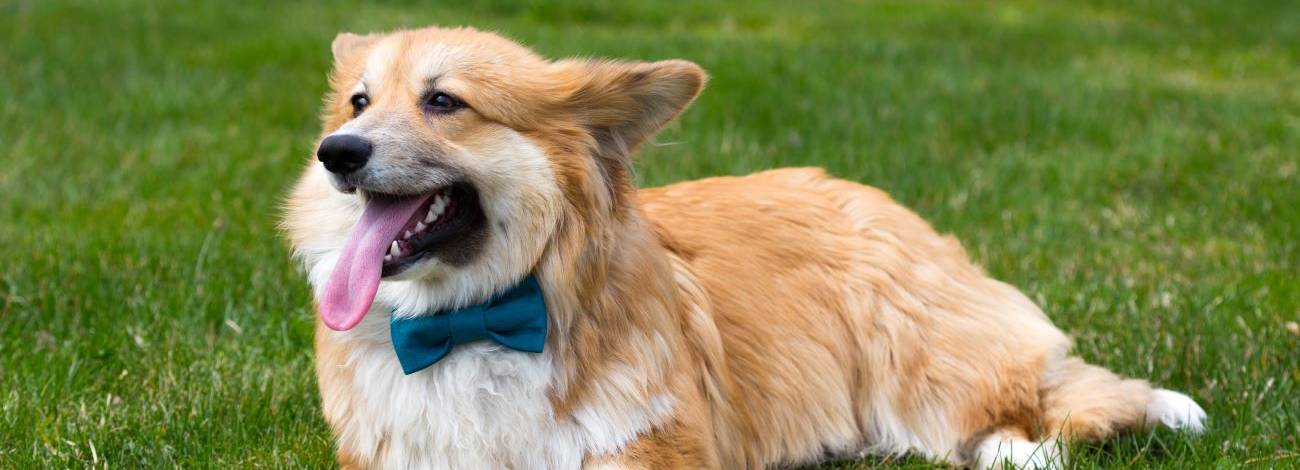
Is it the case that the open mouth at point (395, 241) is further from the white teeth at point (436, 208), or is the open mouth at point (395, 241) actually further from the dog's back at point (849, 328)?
the dog's back at point (849, 328)

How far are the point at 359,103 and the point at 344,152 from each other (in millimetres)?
434

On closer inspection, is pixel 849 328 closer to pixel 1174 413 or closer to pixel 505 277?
pixel 1174 413

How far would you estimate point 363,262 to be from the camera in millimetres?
3213

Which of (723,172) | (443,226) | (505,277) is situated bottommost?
(723,172)

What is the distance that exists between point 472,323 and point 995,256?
11.4 ft

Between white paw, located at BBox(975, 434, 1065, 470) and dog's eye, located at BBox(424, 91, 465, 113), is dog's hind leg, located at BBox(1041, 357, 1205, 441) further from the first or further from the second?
dog's eye, located at BBox(424, 91, 465, 113)

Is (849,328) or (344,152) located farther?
(849,328)

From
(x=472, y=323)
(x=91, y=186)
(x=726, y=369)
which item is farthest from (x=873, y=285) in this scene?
(x=91, y=186)

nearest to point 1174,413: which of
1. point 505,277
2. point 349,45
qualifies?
point 505,277

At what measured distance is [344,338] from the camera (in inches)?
135

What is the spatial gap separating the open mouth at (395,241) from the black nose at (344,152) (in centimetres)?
17

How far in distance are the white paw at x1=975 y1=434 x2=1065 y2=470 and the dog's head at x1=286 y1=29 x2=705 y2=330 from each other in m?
1.42

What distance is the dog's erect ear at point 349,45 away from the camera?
376 centimetres

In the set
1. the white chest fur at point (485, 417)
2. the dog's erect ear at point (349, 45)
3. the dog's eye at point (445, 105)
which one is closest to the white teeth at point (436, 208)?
the dog's eye at point (445, 105)
